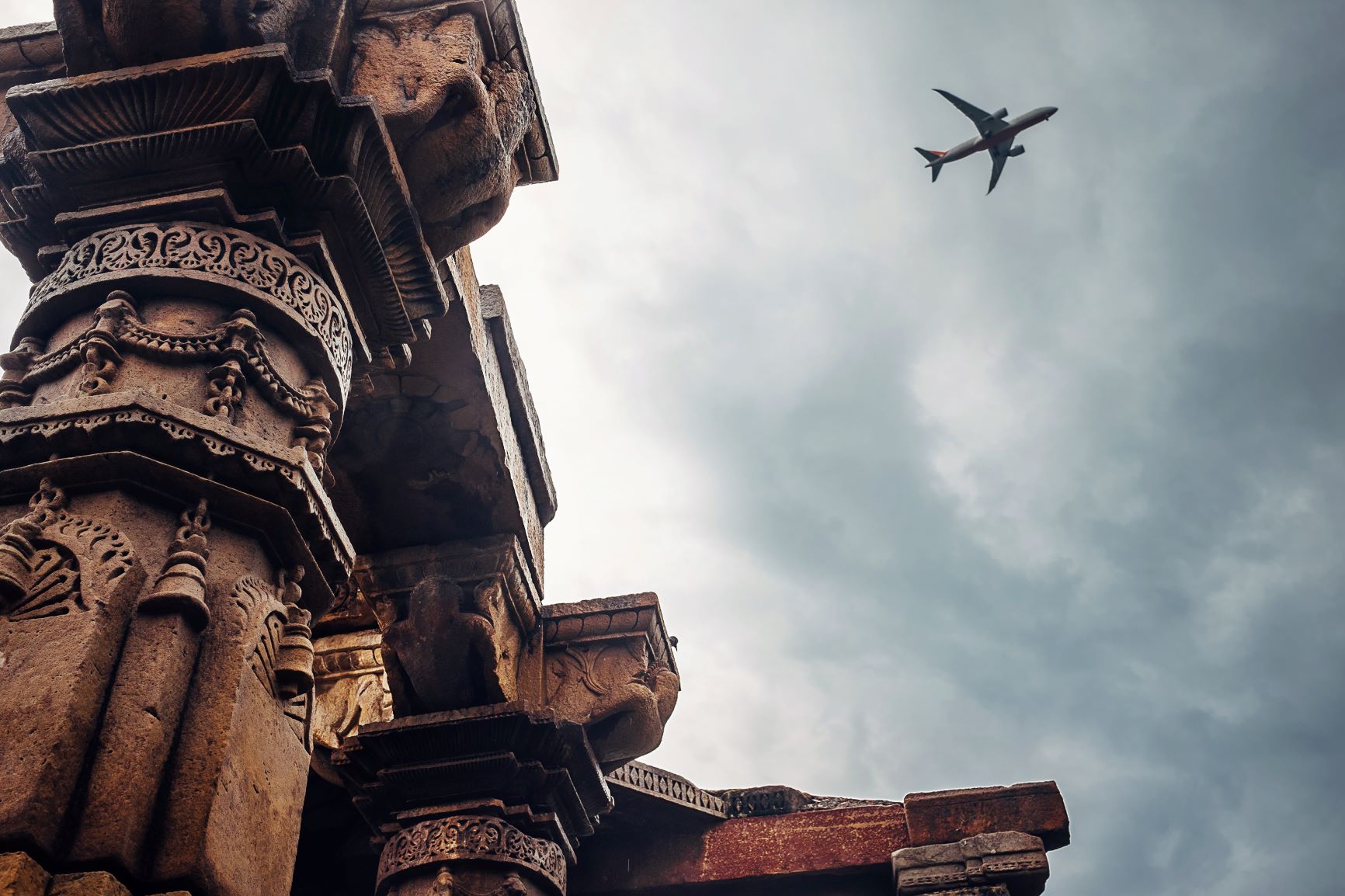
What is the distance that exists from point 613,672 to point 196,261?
136 inches

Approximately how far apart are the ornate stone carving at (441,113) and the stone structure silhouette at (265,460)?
0.01 metres

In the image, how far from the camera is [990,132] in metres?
17.1

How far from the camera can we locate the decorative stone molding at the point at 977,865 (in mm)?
6594

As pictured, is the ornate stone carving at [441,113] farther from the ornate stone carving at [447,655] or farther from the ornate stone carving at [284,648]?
the ornate stone carving at [447,655]

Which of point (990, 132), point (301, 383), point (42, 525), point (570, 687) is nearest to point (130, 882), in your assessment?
point (42, 525)

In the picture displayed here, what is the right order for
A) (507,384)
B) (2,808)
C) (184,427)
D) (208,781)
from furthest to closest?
1. (507,384)
2. (184,427)
3. (208,781)
4. (2,808)

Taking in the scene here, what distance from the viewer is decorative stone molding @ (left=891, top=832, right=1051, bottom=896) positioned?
6594 mm

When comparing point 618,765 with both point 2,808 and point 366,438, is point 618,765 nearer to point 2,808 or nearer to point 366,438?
point 366,438

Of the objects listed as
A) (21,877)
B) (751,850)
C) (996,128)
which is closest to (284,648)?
(21,877)

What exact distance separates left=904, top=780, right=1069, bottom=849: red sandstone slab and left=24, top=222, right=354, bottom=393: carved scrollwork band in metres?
4.95

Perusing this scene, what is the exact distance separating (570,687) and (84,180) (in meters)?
3.51

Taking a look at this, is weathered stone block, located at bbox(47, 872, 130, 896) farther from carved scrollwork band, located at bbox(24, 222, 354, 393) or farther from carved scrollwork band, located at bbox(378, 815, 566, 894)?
carved scrollwork band, located at bbox(378, 815, 566, 894)

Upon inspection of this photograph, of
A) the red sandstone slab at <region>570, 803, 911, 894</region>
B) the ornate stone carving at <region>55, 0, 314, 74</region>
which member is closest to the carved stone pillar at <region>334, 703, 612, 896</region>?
the red sandstone slab at <region>570, 803, 911, 894</region>

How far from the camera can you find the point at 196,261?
125 inches
